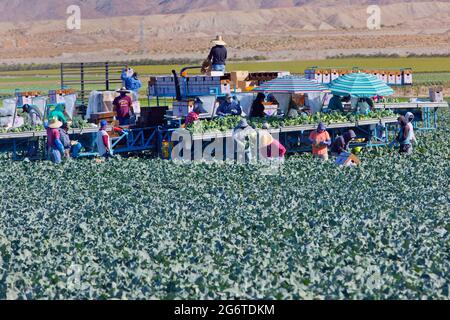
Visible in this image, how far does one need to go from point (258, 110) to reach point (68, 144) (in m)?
5.52

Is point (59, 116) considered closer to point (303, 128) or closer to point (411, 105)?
point (303, 128)

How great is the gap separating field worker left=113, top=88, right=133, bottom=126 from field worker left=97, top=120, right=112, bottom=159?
1.56 meters

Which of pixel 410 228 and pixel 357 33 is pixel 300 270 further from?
pixel 357 33

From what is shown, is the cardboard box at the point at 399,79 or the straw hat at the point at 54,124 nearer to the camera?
the straw hat at the point at 54,124

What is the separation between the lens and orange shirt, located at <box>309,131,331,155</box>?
24797mm

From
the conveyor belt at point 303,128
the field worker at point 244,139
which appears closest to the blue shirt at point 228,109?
the conveyor belt at point 303,128

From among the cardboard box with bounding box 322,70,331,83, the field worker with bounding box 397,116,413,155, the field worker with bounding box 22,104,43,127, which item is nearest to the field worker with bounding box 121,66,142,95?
the field worker with bounding box 22,104,43,127

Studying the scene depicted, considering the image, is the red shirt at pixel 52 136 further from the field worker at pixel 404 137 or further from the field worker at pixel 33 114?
the field worker at pixel 404 137

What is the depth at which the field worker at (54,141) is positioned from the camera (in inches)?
976

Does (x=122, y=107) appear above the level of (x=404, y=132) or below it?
above

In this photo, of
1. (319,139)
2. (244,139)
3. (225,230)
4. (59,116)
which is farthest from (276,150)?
(225,230)

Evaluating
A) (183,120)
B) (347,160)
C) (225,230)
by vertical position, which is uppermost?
(183,120)

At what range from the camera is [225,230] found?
16.0 meters
